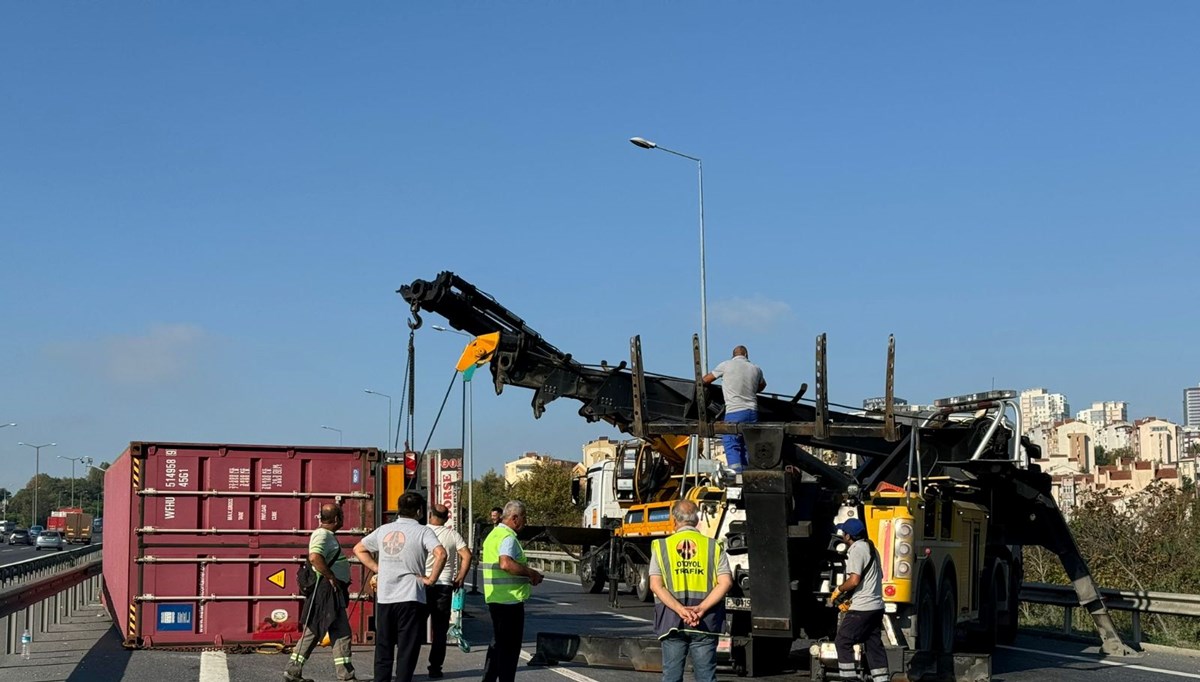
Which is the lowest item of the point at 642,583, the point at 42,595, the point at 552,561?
the point at 552,561

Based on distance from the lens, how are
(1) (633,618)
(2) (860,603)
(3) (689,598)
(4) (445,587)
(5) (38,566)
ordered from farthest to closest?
1. (5) (38,566)
2. (1) (633,618)
3. (4) (445,587)
4. (2) (860,603)
5. (3) (689,598)

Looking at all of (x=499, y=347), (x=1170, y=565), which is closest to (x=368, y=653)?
(x=499, y=347)

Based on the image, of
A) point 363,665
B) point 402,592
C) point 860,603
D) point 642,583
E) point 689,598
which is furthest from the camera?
point 642,583

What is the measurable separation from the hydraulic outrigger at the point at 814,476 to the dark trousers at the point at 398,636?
317 cm

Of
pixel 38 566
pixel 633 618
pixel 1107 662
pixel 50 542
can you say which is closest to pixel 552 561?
pixel 38 566

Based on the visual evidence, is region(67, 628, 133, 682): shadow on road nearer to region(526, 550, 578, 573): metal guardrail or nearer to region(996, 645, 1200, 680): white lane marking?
region(996, 645, 1200, 680): white lane marking

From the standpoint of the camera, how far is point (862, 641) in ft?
38.7

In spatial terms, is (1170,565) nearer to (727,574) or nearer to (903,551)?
(903,551)

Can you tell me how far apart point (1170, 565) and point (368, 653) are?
59.0 feet

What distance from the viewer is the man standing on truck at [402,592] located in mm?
10672

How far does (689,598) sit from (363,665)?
255 inches

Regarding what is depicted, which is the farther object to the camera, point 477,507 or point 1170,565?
point 477,507

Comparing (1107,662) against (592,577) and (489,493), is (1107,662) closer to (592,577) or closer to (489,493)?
(592,577)

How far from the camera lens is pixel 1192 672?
14.8 meters
